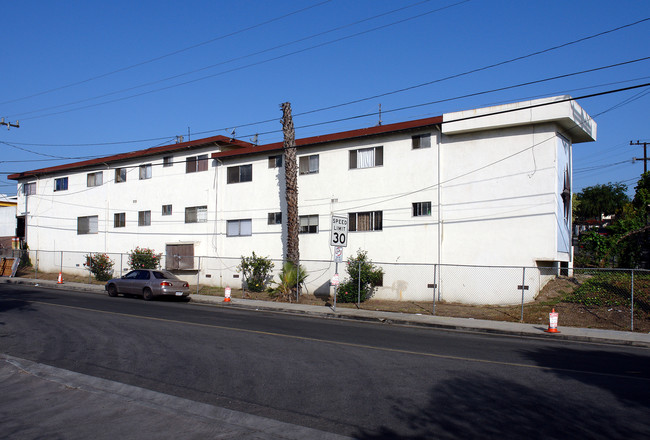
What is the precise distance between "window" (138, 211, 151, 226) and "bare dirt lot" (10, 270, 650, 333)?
54.9 feet

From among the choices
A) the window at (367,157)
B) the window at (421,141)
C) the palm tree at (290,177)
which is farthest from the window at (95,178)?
the window at (421,141)

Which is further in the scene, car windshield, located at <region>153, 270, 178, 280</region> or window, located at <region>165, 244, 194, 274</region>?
window, located at <region>165, 244, 194, 274</region>

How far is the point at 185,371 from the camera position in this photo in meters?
9.33

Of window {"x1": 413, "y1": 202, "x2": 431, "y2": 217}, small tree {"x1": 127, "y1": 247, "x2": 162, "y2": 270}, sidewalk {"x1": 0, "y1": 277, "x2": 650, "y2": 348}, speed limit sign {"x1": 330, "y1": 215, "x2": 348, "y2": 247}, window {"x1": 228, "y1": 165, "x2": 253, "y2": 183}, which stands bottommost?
sidewalk {"x1": 0, "y1": 277, "x2": 650, "y2": 348}

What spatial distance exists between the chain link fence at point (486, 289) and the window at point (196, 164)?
7078mm

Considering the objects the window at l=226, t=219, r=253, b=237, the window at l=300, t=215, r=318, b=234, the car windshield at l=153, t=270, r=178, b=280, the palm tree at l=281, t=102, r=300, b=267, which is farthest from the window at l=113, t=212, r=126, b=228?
the palm tree at l=281, t=102, r=300, b=267

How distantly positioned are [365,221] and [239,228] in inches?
315

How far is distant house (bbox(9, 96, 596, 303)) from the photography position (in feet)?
70.2

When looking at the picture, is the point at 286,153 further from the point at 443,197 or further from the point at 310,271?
the point at 443,197

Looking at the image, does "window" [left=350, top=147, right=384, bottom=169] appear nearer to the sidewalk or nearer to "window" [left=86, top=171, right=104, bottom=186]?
the sidewalk

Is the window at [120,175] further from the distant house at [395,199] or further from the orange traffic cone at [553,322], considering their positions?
the orange traffic cone at [553,322]

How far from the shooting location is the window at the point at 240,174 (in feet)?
97.0

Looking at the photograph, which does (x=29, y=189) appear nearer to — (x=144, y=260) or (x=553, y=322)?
(x=144, y=260)

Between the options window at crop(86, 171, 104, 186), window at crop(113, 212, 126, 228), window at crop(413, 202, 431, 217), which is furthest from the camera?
window at crop(86, 171, 104, 186)
